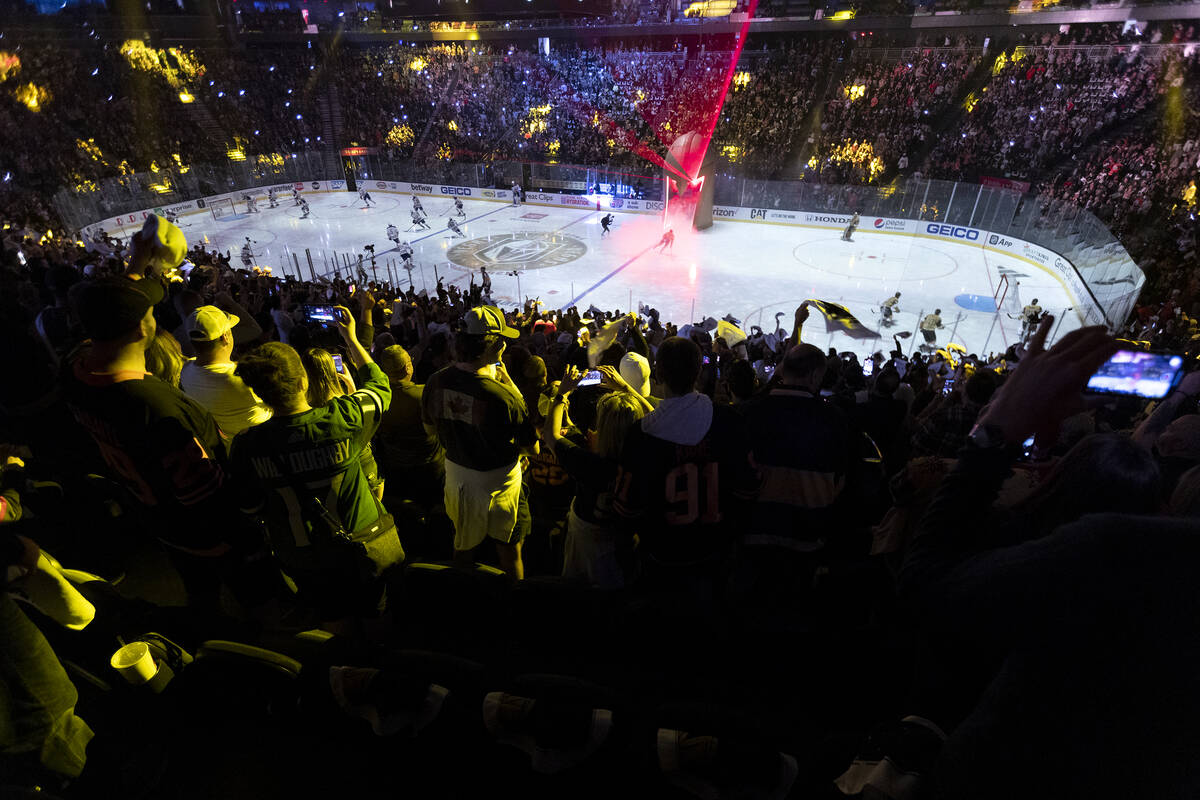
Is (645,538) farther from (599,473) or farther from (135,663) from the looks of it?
(135,663)

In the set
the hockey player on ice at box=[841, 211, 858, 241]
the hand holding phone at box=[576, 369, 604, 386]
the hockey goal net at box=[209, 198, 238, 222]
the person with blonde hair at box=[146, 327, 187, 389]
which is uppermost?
the hand holding phone at box=[576, 369, 604, 386]

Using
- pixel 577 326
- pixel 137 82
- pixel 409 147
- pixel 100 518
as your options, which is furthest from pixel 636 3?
pixel 100 518

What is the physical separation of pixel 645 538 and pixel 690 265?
1512cm

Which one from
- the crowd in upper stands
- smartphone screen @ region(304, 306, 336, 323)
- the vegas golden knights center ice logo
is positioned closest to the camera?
smartphone screen @ region(304, 306, 336, 323)

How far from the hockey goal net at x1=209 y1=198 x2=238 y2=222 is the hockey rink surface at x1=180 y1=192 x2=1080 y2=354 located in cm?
41

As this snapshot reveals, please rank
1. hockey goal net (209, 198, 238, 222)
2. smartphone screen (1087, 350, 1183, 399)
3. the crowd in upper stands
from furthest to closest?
hockey goal net (209, 198, 238, 222)
the crowd in upper stands
smartphone screen (1087, 350, 1183, 399)

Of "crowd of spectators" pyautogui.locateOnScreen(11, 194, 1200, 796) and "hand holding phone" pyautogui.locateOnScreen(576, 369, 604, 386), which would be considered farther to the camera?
"hand holding phone" pyautogui.locateOnScreen(576, 369, 604, 386)

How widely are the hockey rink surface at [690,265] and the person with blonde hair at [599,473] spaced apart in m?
9.59

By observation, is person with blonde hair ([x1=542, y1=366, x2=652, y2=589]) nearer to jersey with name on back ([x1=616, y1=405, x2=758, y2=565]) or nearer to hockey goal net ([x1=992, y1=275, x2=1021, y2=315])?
jersey with name on back ([x1=616, y1=405, x2=758, y2=565])

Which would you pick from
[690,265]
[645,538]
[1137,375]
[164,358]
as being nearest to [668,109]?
[690,265]

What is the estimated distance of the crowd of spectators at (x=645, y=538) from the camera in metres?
0.92

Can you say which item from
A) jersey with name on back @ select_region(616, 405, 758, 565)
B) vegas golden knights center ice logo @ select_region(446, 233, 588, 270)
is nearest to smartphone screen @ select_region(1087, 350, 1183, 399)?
A: jersey with name on back @ select_region(616, 405, 758, 565)

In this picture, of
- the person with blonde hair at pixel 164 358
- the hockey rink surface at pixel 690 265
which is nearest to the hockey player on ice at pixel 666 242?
the hockey rink surface at pixel 690 265

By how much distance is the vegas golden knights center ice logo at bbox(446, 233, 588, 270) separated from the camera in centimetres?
1744
